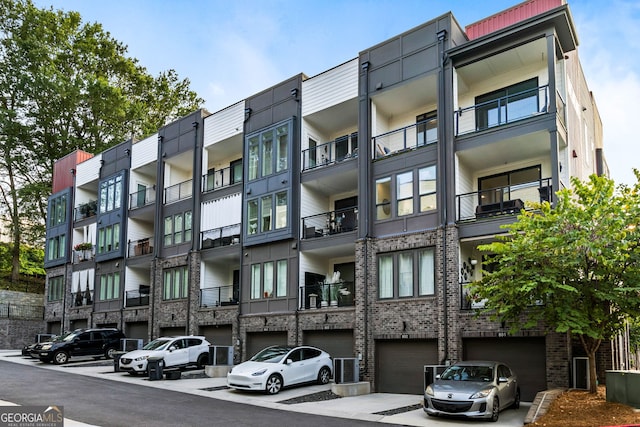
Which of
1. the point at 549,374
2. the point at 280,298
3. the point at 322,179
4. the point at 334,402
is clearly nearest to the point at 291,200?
the point at 322,179

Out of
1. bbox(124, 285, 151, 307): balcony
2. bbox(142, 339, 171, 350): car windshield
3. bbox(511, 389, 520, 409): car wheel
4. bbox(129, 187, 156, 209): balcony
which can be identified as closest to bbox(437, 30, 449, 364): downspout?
bbox(511, 389, 520, 409): car wheel

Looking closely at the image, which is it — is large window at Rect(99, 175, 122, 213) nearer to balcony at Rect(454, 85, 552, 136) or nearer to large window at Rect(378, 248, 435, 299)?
large window at Rect(378, 248, 435, 299)

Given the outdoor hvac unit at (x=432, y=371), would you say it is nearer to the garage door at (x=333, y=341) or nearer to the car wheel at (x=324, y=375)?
the car wheel at (x=324, y=375)

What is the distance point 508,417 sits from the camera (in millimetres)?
15531

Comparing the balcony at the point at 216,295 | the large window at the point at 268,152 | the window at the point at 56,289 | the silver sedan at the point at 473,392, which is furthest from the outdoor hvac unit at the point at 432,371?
the window at the point at 56,289

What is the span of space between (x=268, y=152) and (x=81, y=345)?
42.1 ft

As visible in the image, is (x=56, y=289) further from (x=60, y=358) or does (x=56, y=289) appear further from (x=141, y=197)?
(x=60, y=358)

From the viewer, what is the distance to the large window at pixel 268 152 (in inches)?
1054

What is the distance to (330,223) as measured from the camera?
2534cm

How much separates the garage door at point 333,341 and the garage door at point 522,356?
5073mm

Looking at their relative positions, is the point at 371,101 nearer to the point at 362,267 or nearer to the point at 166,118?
the point at 362,267

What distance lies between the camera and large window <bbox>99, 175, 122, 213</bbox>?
120 ft

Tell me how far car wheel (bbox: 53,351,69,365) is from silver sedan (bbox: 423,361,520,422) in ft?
63.1

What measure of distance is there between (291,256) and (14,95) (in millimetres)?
29572
